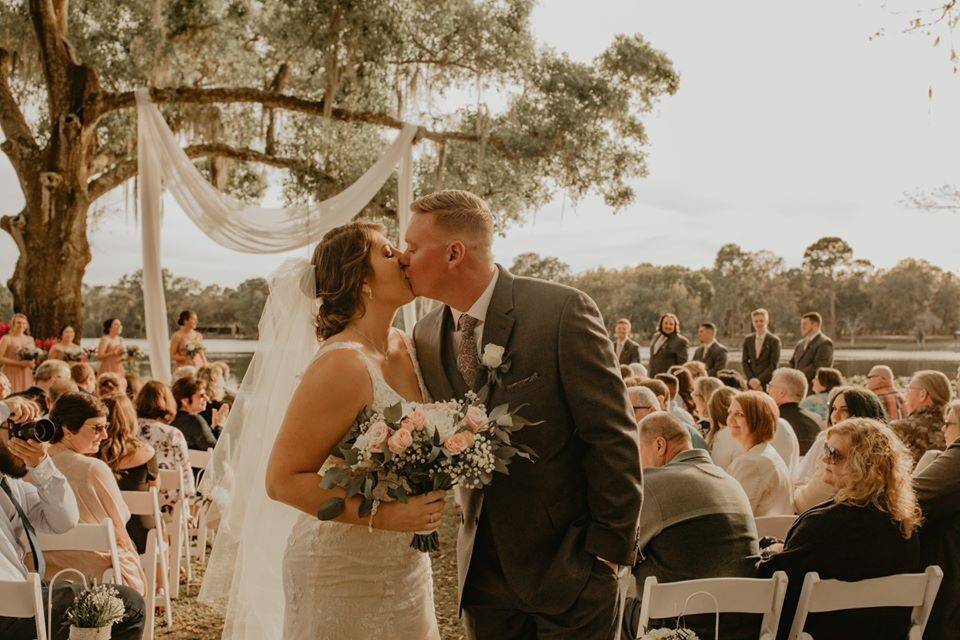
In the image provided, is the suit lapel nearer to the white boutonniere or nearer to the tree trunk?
the white boutonniere

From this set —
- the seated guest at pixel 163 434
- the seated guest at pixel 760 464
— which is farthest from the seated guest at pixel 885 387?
the seated guest at pixel 163 434

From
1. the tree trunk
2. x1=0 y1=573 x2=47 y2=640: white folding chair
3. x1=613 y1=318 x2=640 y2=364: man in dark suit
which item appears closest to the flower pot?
x1=0 y1=573 x2=47 y2=640: white folding chair

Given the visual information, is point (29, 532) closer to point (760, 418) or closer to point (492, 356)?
point (492, 356)

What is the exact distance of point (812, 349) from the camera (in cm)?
1009

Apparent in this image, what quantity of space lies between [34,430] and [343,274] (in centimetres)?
151

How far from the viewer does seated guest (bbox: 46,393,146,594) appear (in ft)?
12.7

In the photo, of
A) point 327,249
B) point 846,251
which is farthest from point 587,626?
point 846,251

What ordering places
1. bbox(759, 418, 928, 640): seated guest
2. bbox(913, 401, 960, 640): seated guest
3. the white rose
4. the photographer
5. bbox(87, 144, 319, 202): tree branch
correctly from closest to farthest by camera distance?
the white rose < bbox(759, 418, 928, 640): seated guest < the photographer < bbox(913, 401, 960, 640): seated guest < bbox(87, 144, 319, 202): tree branch

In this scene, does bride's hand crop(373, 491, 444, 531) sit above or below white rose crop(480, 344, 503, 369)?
below

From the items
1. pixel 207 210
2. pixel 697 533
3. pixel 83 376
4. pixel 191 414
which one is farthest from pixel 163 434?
pixel 207 210

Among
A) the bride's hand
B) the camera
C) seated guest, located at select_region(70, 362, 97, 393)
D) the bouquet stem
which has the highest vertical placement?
the bride's hand

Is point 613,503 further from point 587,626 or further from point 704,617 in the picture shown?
point 704,617

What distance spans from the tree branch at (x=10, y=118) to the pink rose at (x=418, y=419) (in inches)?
443

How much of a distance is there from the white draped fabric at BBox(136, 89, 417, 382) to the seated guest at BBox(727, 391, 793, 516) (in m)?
5.37
